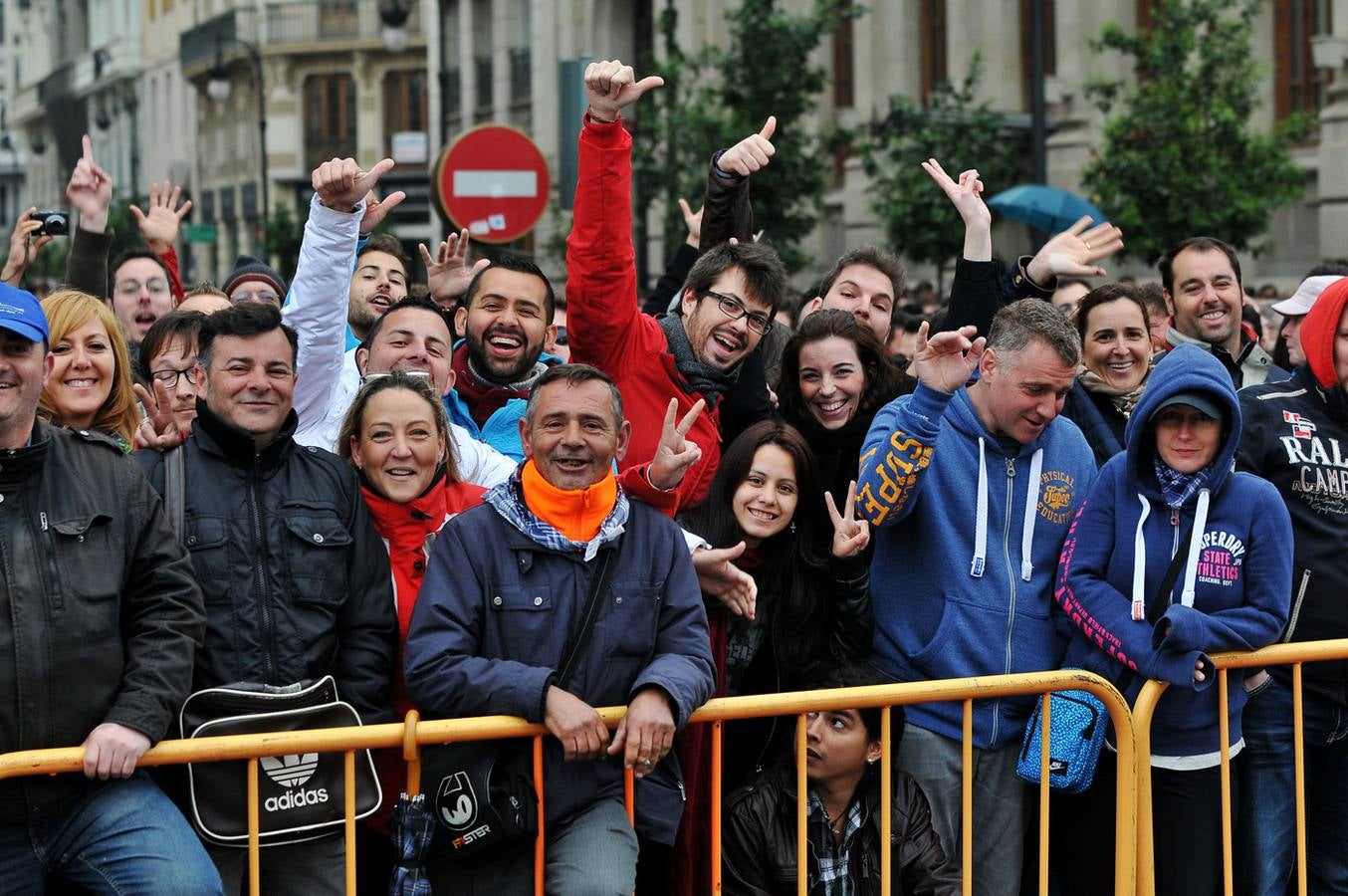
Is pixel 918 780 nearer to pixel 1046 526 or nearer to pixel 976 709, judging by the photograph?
pixel 976 709

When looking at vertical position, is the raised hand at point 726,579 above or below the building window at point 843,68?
below

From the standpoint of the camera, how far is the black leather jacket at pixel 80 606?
388 centimetres

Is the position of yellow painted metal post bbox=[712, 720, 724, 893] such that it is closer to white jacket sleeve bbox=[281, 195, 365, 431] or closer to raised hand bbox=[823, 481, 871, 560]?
raised hand bbox=[823, 481, 871, 560]

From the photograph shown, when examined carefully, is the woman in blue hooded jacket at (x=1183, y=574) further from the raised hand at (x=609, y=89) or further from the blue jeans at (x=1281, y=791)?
the raised hand at (x=609, y=89)

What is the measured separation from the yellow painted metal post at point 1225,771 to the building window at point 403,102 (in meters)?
55.6

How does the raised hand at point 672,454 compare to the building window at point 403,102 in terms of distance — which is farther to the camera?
the building window at point 403,102

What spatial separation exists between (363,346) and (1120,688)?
2750 mm

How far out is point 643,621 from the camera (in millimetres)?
4383

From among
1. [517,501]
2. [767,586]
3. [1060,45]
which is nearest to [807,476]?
[767,586]

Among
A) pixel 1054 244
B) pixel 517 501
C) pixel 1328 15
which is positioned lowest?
pixel 517 501

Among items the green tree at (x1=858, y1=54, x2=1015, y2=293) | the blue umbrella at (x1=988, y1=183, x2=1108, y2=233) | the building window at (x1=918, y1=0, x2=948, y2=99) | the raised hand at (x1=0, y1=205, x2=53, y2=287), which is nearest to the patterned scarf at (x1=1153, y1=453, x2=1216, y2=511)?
the raised hand at (x1=0, y1=205, x2=53, y2=287)

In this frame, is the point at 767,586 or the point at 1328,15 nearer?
the point at 767,586

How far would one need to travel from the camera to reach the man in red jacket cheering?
5148 millimetres

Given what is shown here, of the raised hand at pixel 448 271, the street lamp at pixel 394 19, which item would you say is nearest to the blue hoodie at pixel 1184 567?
the raised hand at pixel 448 271
